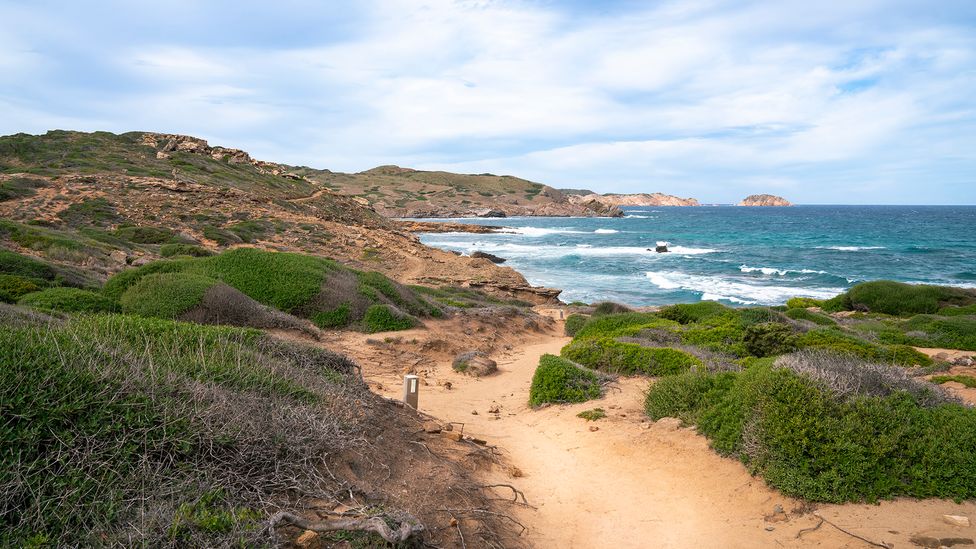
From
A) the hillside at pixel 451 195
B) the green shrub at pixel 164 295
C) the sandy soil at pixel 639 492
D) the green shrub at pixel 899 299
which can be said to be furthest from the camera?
the hillside at pixel 451 195

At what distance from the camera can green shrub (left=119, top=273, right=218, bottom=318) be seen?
11.6 meters

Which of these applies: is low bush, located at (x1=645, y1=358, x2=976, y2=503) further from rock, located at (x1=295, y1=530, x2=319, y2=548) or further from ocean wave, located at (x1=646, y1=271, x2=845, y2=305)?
ocean wave, located at (x1=646, y1=271, x2=845, y2=305)

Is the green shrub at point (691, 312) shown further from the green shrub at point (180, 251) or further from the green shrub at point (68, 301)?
the green shrub at point (180, 251)

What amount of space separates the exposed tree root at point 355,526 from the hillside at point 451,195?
4280 inches

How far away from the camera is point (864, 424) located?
19.9 feet

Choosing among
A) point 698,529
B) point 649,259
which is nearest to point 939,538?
point 698,529

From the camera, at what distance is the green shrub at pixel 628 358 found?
10988 mm

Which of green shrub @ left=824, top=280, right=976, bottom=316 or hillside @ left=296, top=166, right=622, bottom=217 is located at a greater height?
hillside @ left=296, top=166, right=622, bottom=217

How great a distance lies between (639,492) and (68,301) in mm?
10151

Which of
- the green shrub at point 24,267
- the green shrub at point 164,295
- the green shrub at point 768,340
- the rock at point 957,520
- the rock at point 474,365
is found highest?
the green shrub at point 24,267

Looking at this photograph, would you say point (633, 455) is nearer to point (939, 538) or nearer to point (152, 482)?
point (939, 538)

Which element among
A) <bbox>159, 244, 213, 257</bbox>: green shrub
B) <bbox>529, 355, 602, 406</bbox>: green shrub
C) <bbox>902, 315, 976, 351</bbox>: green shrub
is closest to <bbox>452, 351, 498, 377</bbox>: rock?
<bbox>529, 355, 602, 406</bbox>: green shrub

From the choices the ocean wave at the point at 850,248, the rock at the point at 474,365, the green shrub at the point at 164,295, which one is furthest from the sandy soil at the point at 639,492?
the ocean wave at the point at 850,248

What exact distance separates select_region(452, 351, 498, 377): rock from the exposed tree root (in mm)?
8531
